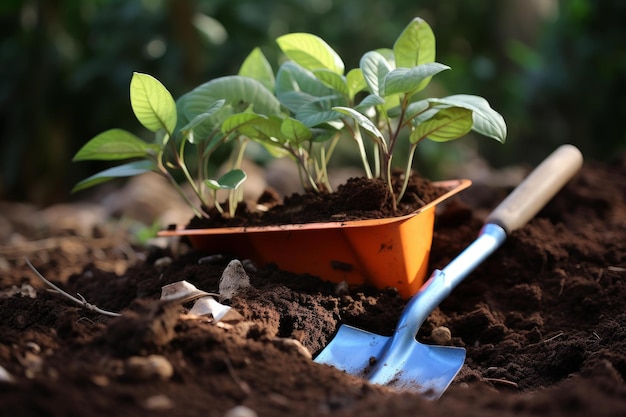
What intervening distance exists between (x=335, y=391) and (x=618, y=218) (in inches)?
57.8

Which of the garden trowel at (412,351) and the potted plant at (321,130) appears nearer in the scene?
the garden trowel at (412,351)

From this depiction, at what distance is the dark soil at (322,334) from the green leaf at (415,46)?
498mm

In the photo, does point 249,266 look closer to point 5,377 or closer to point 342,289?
point 342,289

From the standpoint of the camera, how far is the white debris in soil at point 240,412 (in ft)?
2.90

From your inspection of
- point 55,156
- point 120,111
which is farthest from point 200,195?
point 55,156

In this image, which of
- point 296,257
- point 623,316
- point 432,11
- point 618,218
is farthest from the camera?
point 432,11

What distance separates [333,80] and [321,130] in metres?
0.12

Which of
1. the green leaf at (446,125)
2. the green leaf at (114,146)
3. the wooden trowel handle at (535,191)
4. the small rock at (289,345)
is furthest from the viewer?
the wooden trowel handle at (535,191)

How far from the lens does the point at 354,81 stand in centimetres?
162

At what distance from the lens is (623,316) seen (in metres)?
1.45

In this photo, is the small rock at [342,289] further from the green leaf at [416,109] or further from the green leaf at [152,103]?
the green leaf at [152,103]

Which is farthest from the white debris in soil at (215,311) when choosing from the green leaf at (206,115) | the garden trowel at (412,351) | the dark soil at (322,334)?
the green leaf at (206,115)

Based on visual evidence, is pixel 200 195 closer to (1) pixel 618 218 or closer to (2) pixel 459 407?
(2) pixel 459 407

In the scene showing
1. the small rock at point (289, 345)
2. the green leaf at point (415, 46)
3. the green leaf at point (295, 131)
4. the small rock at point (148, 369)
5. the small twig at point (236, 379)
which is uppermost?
the green leaf at point (415, 46)
